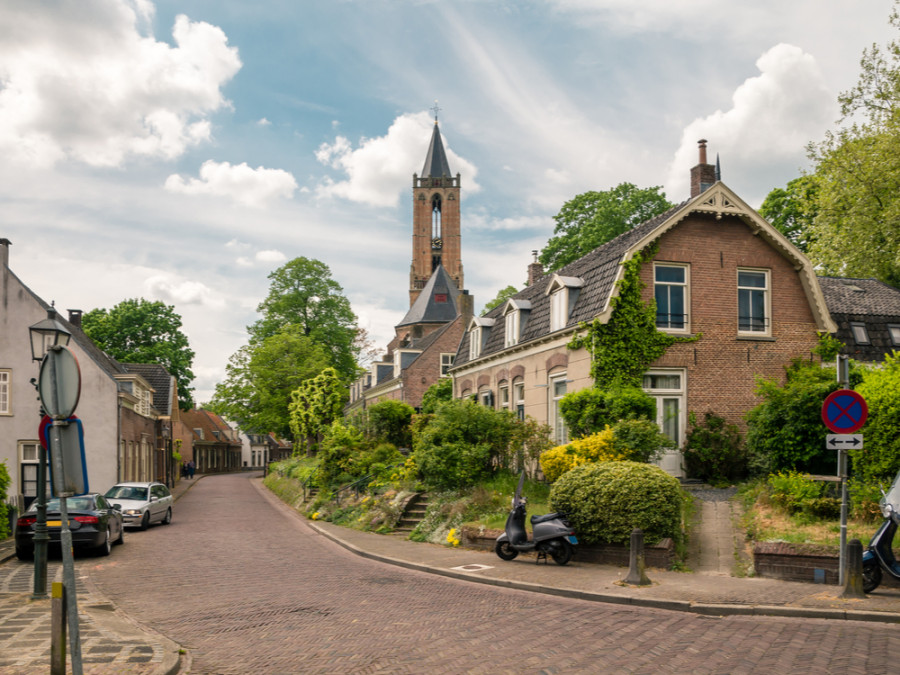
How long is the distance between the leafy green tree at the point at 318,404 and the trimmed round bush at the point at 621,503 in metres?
30.4

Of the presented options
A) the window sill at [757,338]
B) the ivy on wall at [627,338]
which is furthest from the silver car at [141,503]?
the window sill at [757,338]

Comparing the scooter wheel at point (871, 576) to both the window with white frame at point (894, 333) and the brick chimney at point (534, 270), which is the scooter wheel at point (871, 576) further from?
the brick chimney at point (534, 270)

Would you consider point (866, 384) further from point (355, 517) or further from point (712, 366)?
point (355, 517)

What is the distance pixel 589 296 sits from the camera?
2189 cm

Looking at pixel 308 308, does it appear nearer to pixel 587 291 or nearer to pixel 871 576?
pixel 587 291

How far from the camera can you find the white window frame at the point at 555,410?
23094 millimetres

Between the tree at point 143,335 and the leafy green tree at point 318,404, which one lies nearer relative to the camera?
the leafy green tree at point 318,404

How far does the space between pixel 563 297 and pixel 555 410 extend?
139 inches

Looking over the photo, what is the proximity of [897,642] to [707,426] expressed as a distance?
12810mm

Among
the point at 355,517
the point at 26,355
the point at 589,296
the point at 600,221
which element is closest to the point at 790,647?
the point at 589,296

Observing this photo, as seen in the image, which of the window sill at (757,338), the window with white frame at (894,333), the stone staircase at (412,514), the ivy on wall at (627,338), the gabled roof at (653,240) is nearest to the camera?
the stone staircase at (412,514)

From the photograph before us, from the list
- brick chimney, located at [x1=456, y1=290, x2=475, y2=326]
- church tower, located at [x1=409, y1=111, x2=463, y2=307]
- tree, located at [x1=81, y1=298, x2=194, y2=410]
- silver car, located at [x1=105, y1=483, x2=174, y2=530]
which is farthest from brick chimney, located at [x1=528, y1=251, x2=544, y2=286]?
church tower, located at [x1=409, y1=111, x2=463, y2=307]

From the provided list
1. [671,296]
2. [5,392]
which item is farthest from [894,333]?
[5,392]

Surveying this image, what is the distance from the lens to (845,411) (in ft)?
34.7
